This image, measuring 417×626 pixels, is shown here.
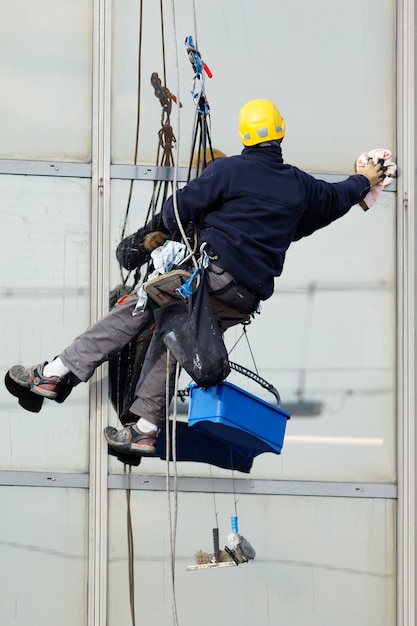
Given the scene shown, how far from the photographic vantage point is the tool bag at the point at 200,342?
6.83 meters

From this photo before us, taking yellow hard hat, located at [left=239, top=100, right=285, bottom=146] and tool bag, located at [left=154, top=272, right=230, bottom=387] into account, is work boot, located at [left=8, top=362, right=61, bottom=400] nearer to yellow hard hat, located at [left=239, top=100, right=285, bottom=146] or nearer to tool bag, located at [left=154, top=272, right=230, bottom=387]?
tool bag, located at [left=154, top=272, right=230, bottom=387]

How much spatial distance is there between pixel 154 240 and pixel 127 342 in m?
0.70

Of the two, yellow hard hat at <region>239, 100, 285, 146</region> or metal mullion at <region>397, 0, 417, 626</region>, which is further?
metal mullion at <region>397, 0, 417, 626</region>

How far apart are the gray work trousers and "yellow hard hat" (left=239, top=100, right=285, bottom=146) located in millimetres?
817

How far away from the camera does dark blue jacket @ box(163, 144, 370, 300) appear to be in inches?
274

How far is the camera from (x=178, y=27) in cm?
808

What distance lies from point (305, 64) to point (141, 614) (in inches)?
124

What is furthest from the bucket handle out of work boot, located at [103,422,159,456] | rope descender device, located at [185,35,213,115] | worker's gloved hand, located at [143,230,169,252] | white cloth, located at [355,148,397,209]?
rope descender device, located at [185,35,213,115]

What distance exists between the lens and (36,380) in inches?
299

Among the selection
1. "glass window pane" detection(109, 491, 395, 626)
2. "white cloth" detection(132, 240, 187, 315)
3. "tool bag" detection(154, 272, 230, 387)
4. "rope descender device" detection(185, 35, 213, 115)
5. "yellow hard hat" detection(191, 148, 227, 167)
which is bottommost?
"glass window pane" detection(109, 491, 395, 626)

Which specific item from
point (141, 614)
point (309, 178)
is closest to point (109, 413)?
point (141, 614)

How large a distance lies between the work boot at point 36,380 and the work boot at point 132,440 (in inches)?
14.9

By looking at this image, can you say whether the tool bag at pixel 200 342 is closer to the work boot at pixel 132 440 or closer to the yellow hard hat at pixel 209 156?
the work boot at pixel 132 440

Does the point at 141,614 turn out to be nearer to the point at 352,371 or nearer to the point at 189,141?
the point at 352,371
